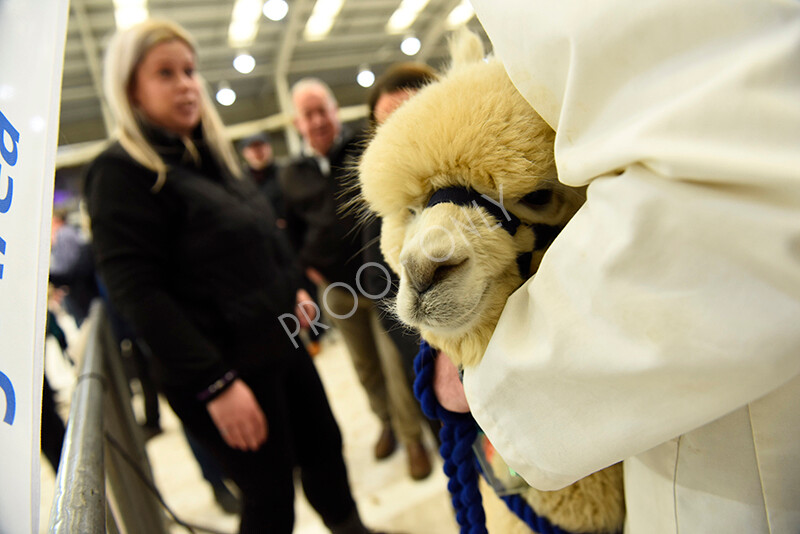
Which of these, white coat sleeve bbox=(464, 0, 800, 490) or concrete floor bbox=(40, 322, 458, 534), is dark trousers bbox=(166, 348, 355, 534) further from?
white coat sleeve bbox=(464, 0, 800, 490)

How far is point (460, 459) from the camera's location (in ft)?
1.68

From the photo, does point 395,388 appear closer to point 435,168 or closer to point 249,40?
point 435,168

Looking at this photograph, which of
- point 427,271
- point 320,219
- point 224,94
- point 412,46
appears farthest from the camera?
point 224,94

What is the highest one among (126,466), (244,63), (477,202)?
(244,63)

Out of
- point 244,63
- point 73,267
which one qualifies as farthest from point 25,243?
point 244,63

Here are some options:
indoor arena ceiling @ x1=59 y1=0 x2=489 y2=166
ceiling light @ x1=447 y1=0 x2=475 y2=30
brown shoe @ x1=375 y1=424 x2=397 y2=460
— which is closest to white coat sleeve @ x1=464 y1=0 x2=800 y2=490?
ceiling light @ x1=447 y1=0 x2=475 y2=30

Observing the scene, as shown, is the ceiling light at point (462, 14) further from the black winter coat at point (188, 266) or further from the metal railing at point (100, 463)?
the metal railing at point (100, 463)

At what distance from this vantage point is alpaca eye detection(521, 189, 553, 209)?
44cm

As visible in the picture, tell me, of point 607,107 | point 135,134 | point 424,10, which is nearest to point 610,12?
point 607,107

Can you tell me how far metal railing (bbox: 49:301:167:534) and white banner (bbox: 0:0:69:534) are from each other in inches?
2.3

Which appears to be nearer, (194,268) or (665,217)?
(665,217)

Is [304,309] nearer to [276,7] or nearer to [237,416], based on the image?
[237,416]

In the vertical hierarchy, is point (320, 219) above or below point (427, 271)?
above

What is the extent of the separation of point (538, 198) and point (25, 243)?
1.55 feet
